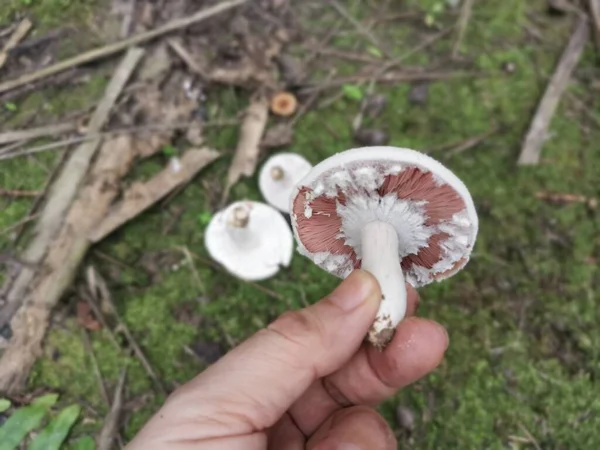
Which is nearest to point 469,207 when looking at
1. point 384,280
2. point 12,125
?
point 384,280

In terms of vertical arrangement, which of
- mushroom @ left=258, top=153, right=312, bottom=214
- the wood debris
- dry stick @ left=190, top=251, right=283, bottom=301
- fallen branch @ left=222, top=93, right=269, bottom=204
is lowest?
the wood debris

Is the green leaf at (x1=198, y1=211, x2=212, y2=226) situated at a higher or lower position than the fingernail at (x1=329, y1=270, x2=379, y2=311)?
lower

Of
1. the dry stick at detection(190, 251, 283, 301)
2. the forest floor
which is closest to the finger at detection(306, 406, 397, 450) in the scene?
the forest floor

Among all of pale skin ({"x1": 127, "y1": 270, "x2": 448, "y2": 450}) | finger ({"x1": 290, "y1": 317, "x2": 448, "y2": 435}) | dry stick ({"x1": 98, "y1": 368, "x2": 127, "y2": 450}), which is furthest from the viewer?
dry stick ({"x1": 98, "y1": 368, "x2": 127, "y2": 450})

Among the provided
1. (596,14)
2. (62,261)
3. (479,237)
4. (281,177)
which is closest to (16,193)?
(62,261)

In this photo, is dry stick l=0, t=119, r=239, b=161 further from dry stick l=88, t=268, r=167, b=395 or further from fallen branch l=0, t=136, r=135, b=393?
dry stick l=88, t=268, r=167, b=395

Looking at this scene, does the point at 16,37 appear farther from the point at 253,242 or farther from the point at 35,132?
the point at 253,242
